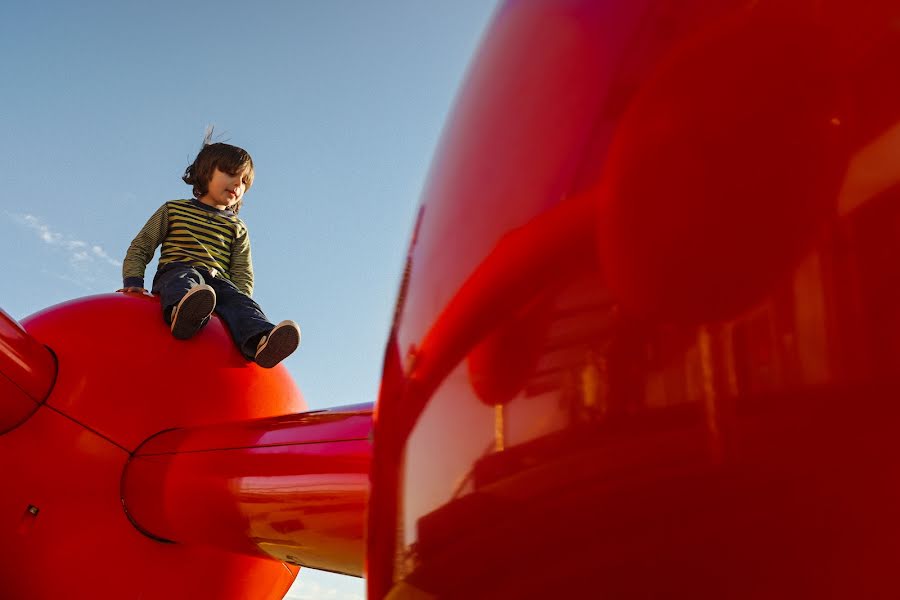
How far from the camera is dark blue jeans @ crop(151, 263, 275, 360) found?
Answer: 161 centimetres

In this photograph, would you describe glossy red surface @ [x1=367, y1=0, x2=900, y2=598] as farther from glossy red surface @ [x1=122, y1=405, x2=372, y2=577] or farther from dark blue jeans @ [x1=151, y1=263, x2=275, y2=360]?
dark blue jeans @ [x1=151, y1=263, x2=275, y2=360]

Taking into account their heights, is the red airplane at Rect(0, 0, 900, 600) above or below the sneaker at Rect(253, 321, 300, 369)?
below

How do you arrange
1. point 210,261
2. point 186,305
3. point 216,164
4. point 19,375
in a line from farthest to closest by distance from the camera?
point 216,164
point 210,261
point 186,305
point 19,375

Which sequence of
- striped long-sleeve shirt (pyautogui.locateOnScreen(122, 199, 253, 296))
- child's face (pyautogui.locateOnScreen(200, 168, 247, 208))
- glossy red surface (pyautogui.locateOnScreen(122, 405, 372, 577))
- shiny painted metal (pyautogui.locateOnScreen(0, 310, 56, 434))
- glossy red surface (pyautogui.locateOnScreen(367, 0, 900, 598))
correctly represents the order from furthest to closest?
child's face (pyautogui.locateOnScreen(200, 168, 247, 208)) → striped long-sleeve shirt (pyautogui.locateOnScreen(122, 199, 253, 296)) → shiny painted metal (pyautogui.locateOnScreen(0, 310, 56, 434)) → glossy red surface (pyautogui.locateOnScreen(122, 405, 372, 577)) → glossy red surface (pyautogui.locateOnScreen(367, 0, 900, 598))

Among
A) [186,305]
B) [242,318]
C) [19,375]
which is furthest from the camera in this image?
[242,318]

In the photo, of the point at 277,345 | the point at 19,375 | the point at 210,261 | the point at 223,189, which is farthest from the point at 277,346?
the point at 223,189

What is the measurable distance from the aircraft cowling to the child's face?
696mm

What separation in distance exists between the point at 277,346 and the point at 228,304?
8.3 inches

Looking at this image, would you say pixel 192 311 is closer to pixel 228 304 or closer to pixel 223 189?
pixel 228 304

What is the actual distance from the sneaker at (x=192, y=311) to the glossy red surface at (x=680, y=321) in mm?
1225

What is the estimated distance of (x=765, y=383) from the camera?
0.98 ft

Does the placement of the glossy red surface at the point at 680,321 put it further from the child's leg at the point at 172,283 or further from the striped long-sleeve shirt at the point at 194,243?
the striped long-sleeve shirt at the point at 194,243

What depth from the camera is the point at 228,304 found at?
1.73m

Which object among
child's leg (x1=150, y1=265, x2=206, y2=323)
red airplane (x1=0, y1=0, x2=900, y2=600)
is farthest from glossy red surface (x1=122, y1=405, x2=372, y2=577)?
red airplane (x1=0, y1=0, x2=900, y2=600)
